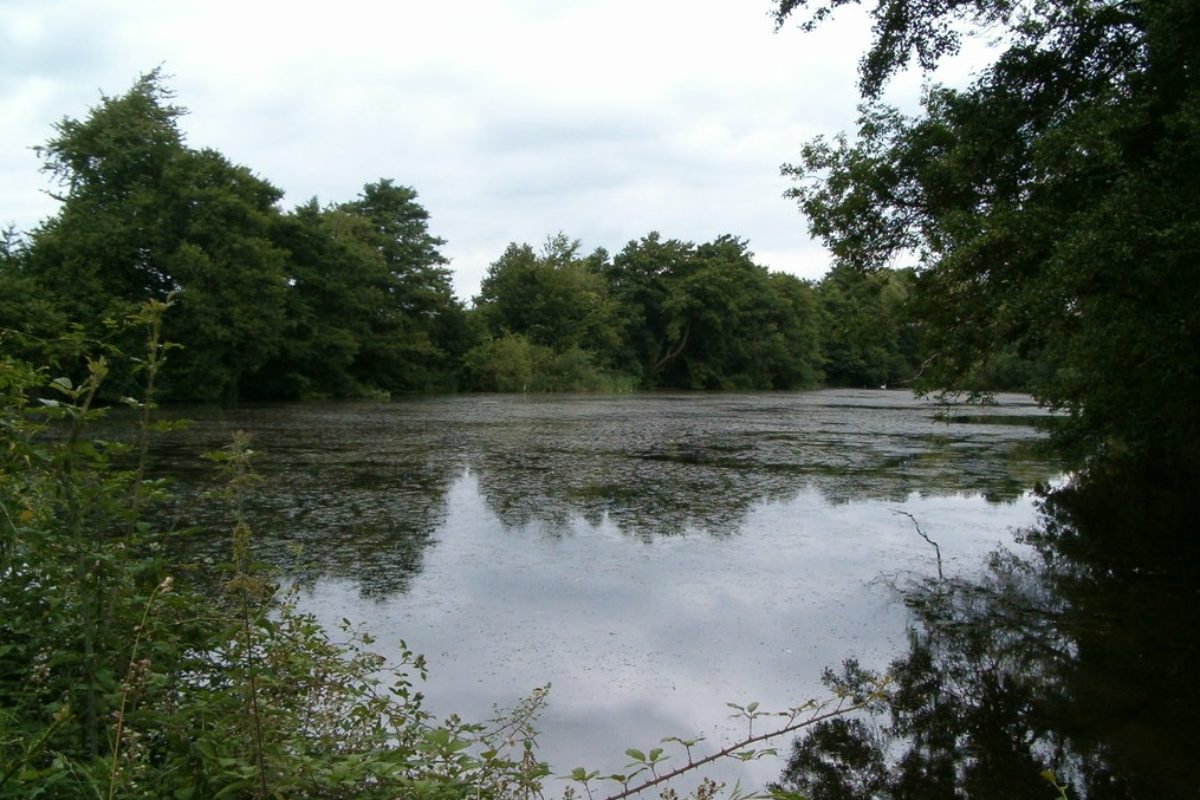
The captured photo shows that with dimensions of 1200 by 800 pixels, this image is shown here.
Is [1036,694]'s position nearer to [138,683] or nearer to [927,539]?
[927,539]

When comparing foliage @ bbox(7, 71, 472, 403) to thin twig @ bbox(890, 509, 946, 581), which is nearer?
thin twig @ bbox(890, 509, 946, 581)

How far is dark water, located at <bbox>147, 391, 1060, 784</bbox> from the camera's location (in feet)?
12.3

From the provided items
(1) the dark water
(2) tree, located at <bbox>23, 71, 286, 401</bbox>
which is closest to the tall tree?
(2) tree, located at <bbox>23, 71, 286, 401</bbox>

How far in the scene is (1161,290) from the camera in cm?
481

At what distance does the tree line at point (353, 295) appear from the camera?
2156cm

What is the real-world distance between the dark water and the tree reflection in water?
261 mm

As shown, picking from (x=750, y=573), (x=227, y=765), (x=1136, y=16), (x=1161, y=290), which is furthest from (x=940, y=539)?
(x=227, y=765)

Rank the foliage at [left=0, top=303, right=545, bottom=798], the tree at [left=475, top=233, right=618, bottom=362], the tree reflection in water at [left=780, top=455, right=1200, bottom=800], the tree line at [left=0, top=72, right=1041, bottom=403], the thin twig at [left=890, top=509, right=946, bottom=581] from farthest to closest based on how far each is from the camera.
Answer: the tree at [left=475, top=233, right=618, bottom=362] → the tree line at [left=0, top=72, right=1041, bottom=403] → the thin twig at [left=890, top=509, right=946, bottom=581] → the tree reflection in water at [left=780, top=455, right=1200, bottom=800] → the foliage at [left=0, top=303, right=545, bottom=798]

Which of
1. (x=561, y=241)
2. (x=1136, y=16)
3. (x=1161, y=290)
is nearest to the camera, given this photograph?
(x=1161, y=290)

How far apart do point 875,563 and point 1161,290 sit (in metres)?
2.60

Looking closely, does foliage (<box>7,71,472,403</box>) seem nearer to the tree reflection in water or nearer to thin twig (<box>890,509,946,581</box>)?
thin twig (<box>890,509,946,581</box>)

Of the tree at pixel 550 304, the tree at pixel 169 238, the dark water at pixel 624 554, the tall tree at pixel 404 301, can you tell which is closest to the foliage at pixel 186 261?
the tree at pixel 169 238

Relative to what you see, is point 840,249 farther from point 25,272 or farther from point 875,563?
point 25,272

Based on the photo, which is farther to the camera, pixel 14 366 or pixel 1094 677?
pixel 1094 677
